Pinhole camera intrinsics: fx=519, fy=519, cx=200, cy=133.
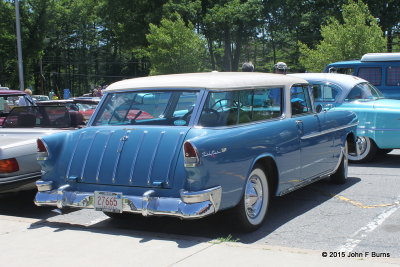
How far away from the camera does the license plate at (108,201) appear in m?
5.14

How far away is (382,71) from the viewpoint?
12750mm

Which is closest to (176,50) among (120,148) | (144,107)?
(144,107)

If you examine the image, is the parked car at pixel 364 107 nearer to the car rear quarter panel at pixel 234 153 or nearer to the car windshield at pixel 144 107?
the car rear quarter panel at pixel 234 153

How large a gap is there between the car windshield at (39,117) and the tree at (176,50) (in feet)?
78.0

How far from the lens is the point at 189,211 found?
4.78m

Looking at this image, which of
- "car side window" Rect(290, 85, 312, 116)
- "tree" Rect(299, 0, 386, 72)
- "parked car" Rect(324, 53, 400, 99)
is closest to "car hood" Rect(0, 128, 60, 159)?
"car side window" Rect(290, 85, 312, 116)

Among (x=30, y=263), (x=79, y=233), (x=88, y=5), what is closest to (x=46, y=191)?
(x=79, y=233)

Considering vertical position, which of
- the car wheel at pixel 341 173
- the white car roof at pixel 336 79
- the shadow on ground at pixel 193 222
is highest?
the white car roof at pixel 336 79

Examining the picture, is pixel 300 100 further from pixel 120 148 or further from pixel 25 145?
pixel 25 145

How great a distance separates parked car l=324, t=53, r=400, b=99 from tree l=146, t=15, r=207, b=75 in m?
19.3

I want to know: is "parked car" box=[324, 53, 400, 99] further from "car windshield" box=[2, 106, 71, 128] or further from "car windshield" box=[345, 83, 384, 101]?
"car windshield" box=[2, 106, 71, 128]

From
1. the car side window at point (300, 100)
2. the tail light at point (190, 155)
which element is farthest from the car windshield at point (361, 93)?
the tail light at point (190, 155)

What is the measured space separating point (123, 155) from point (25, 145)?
2.02m

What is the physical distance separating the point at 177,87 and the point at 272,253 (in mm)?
2078
